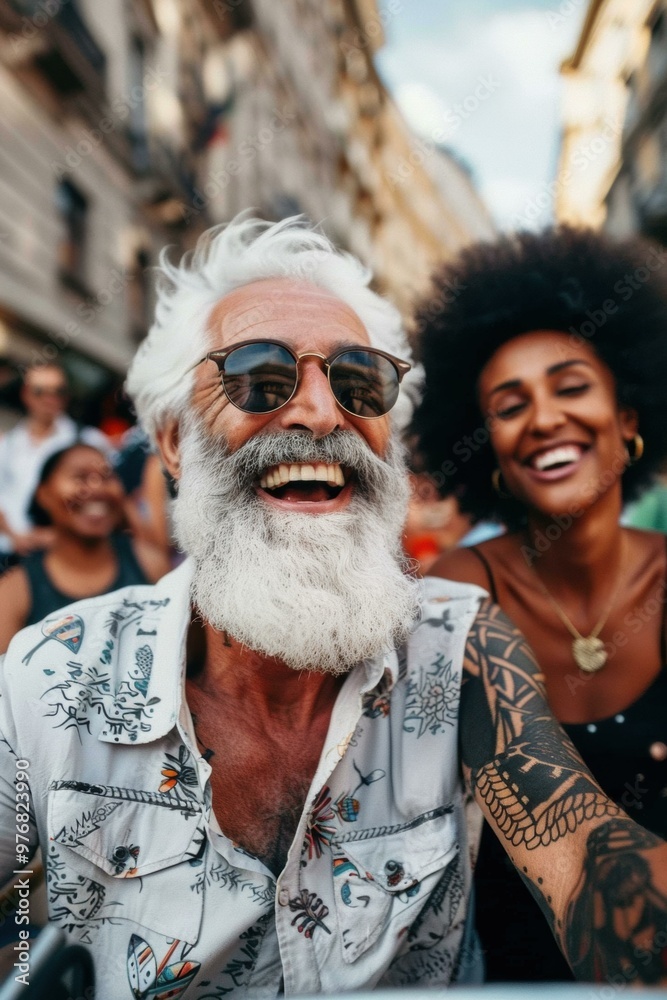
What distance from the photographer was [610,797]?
169 cm

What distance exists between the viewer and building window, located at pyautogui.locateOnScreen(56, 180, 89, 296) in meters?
7.81

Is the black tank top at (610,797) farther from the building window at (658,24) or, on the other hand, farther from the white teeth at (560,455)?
the building window at (658,24)

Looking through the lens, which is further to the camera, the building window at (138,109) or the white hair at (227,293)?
the building window at (138,109)

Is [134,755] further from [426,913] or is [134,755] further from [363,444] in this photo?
[363,444]

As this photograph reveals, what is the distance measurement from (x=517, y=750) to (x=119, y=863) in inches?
33.1

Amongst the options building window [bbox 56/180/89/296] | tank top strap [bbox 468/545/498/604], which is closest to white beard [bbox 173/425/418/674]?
tank top strap [bbox 468/545/498/604]

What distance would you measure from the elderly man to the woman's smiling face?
0.43m

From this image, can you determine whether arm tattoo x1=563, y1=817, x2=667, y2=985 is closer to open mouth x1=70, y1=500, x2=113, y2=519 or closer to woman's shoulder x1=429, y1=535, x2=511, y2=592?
woman's shoulder x1=429, y1=535, x2=511, y2=592

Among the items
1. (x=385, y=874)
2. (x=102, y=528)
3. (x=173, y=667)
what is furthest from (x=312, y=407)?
(x=102, y=528)

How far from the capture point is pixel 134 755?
4.55ft

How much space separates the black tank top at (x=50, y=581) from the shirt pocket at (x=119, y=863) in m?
0.79

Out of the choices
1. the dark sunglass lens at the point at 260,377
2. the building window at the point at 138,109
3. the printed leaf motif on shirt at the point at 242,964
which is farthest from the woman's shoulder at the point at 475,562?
the building window at the point at 138,109

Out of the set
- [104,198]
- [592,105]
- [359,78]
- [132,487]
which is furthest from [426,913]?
[359,78]

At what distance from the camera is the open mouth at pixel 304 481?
1541 mm
